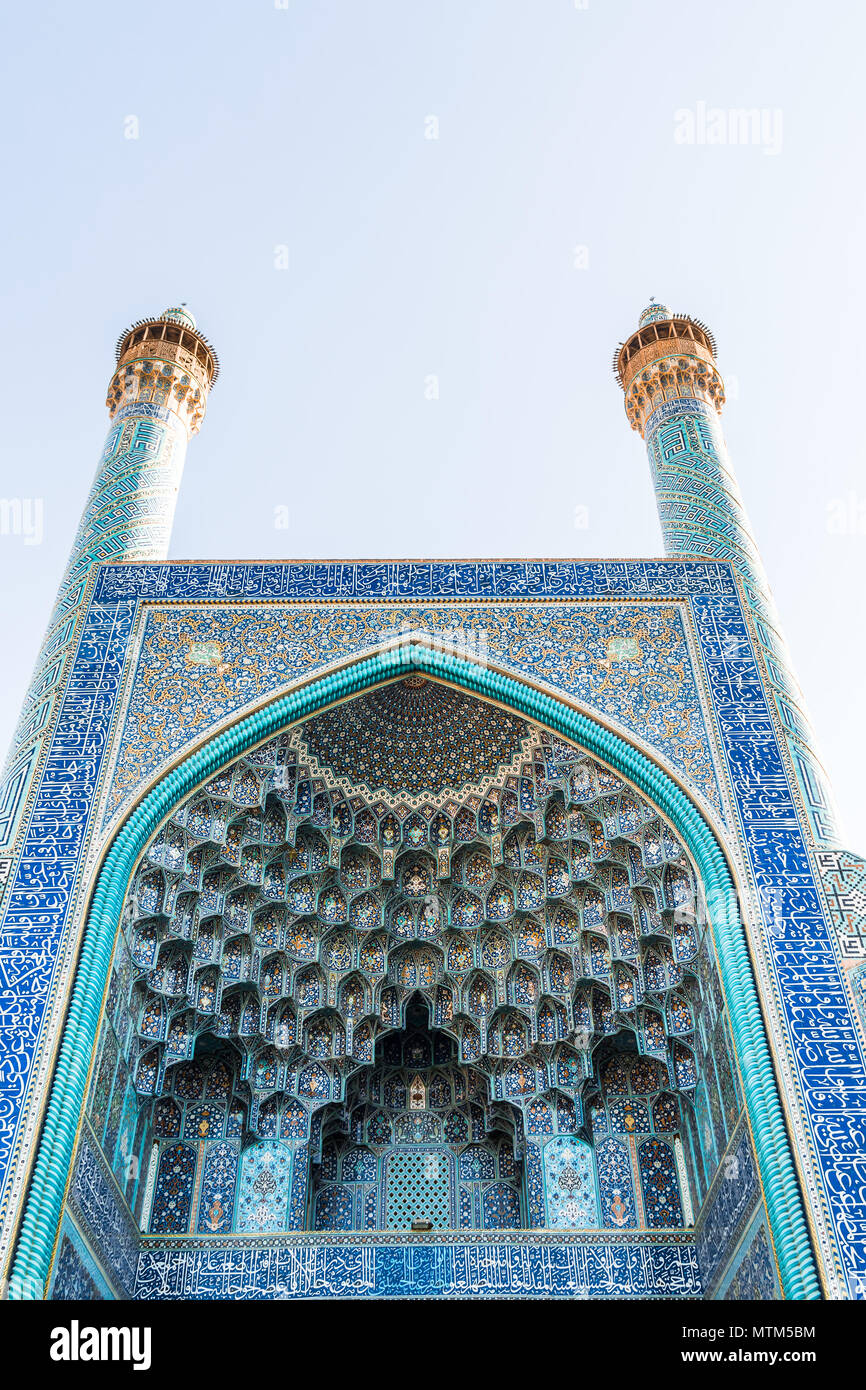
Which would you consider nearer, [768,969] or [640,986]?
[768,969]

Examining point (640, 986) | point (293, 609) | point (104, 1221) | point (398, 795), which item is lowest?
point (104, 1221)

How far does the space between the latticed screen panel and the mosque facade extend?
0.02 meters

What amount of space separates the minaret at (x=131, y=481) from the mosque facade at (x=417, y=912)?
56 mm

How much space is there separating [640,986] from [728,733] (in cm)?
158

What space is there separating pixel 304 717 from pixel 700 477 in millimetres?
3770

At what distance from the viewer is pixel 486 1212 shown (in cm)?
780

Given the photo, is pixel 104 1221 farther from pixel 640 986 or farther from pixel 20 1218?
pixel 640 986

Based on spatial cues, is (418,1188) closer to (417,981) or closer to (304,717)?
(417,981)

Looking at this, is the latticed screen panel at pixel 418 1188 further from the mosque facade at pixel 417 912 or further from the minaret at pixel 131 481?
the minaret at pixel 131 481
